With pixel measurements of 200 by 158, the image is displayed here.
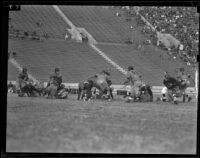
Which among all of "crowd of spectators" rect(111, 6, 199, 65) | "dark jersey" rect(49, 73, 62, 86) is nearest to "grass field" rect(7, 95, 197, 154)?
"dark jersey" rect(49, 73, 62, 86)

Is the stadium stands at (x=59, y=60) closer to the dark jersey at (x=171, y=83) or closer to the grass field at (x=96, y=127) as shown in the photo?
the grass field at (x=96, y=127)

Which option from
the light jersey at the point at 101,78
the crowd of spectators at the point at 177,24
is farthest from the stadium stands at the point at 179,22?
the light jersey at the point at 101,78

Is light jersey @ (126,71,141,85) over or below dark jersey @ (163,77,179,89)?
over

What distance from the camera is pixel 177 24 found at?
24.2 ft

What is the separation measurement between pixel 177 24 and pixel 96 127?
1671mm

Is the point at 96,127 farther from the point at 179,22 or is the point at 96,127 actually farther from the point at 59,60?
the point at 179,22

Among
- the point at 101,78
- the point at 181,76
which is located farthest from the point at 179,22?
the point at 101,78

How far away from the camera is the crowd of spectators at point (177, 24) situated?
720 centimetres

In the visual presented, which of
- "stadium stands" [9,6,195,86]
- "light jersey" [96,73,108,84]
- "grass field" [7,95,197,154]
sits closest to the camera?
"grass field" [7,95,197,154]

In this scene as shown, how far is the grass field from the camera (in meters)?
7.02

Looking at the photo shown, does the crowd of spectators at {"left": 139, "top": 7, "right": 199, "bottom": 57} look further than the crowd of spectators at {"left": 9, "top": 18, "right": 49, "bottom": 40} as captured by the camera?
Yes

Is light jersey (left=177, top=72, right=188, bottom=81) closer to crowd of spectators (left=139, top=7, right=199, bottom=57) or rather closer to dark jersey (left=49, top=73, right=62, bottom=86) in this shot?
crowd of spectators (left=139, top=7, right=199, bottom=57)

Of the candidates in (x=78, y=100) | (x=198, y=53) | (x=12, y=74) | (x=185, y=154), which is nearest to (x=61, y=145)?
(x=78, y=100)

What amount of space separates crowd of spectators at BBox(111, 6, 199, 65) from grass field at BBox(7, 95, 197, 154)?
0.70 m
